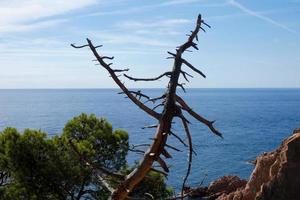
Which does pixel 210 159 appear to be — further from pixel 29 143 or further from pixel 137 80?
pixel 137 80

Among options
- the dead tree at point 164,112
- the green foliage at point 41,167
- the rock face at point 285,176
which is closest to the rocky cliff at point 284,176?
the rock face at point 285,176

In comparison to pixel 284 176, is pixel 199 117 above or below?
above

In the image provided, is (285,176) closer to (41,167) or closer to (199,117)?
(41,167)

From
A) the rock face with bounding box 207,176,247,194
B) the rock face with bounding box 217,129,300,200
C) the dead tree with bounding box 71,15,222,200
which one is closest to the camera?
the dead tree with bounding box 71,15,222,200

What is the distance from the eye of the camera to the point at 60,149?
2978 cm

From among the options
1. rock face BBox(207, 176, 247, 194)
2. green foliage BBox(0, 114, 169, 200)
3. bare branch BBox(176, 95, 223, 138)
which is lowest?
rock face BBox(207, 176, 247, 194)

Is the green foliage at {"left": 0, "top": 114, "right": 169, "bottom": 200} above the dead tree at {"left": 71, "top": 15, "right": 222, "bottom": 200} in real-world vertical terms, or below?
below

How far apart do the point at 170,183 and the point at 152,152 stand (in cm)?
5623

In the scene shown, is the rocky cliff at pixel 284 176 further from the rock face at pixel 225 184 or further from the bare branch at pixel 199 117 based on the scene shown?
the rock face at pixel 225 184

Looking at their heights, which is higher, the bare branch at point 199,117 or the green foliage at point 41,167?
the bare branch at point 199,117

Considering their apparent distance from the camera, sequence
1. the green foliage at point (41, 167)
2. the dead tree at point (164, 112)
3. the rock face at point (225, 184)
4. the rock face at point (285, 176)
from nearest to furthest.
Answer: the dead tree at point (164, 112)
the rock face at point (285, 176)
the green foliage at point (41, 167)
the rock face at point (225, 184)

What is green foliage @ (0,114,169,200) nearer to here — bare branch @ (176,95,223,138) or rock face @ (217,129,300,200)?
rock face @ (217,129,300,200)

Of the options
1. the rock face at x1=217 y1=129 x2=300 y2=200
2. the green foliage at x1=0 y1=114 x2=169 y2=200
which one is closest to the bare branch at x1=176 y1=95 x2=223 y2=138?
the rock face at x1=217 y1=129 x2=300 y2=200

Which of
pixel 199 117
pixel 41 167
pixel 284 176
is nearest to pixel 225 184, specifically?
pixel 41 167
